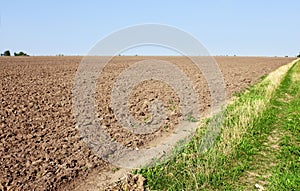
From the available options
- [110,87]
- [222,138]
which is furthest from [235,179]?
[110,87]

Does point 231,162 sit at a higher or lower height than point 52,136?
lower

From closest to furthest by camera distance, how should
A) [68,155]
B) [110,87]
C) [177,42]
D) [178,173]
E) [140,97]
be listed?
[178,173] < [177,42] < [68,155] < [140,97] < [110,87]

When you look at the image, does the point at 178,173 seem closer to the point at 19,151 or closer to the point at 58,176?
the point at 58,176

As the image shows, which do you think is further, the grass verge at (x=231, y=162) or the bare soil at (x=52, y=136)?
the bare soil at (x=52, y=136)

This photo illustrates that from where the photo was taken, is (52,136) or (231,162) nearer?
(231,162)

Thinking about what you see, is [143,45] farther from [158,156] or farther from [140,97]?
[140,97]

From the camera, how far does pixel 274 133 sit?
865 cm

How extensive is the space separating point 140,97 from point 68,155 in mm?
5868

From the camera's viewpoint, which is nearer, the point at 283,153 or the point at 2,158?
the point at 2,158

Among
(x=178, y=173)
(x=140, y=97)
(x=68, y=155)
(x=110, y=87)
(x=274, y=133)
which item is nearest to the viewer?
(x=178, y=173)

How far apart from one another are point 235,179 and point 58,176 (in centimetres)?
287

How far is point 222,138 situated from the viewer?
7.52 meters

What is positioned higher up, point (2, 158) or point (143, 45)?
point (143, 45)

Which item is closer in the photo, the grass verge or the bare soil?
the grass verge
